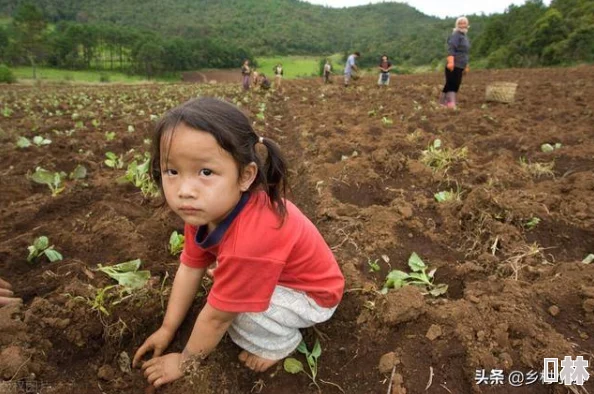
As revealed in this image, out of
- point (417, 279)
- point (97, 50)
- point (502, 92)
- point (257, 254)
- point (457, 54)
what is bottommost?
point (417, 279)

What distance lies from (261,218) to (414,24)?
139m

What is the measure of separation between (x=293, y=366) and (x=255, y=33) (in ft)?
436

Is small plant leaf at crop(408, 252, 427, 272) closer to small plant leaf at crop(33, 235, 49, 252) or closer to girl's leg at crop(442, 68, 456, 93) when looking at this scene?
small plant leaf at crop(33, 235, 49, 252)

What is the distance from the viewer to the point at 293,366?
197cm

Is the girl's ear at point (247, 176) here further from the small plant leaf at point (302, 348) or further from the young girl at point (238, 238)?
the small plant leaf at point (302, 348)

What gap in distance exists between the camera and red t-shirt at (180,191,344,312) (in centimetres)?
149

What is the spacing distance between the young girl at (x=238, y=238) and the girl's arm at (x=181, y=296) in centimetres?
7

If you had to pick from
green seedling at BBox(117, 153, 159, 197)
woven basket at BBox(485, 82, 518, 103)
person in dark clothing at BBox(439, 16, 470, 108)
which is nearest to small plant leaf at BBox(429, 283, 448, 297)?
green seedling at BBox(117, 153, 159, 197)

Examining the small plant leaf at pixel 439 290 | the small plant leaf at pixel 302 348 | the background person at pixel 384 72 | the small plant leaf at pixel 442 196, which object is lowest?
the small plant leaf at pixel 302 348

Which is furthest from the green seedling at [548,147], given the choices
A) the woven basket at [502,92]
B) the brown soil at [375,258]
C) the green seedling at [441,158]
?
the woven basket at [502,92]

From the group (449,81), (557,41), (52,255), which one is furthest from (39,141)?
(557,41)

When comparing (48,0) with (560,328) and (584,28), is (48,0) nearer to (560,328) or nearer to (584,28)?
A: (584,28)

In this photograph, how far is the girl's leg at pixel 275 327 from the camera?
1.79m

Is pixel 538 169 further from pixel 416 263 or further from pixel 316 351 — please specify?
pixel 316 351
